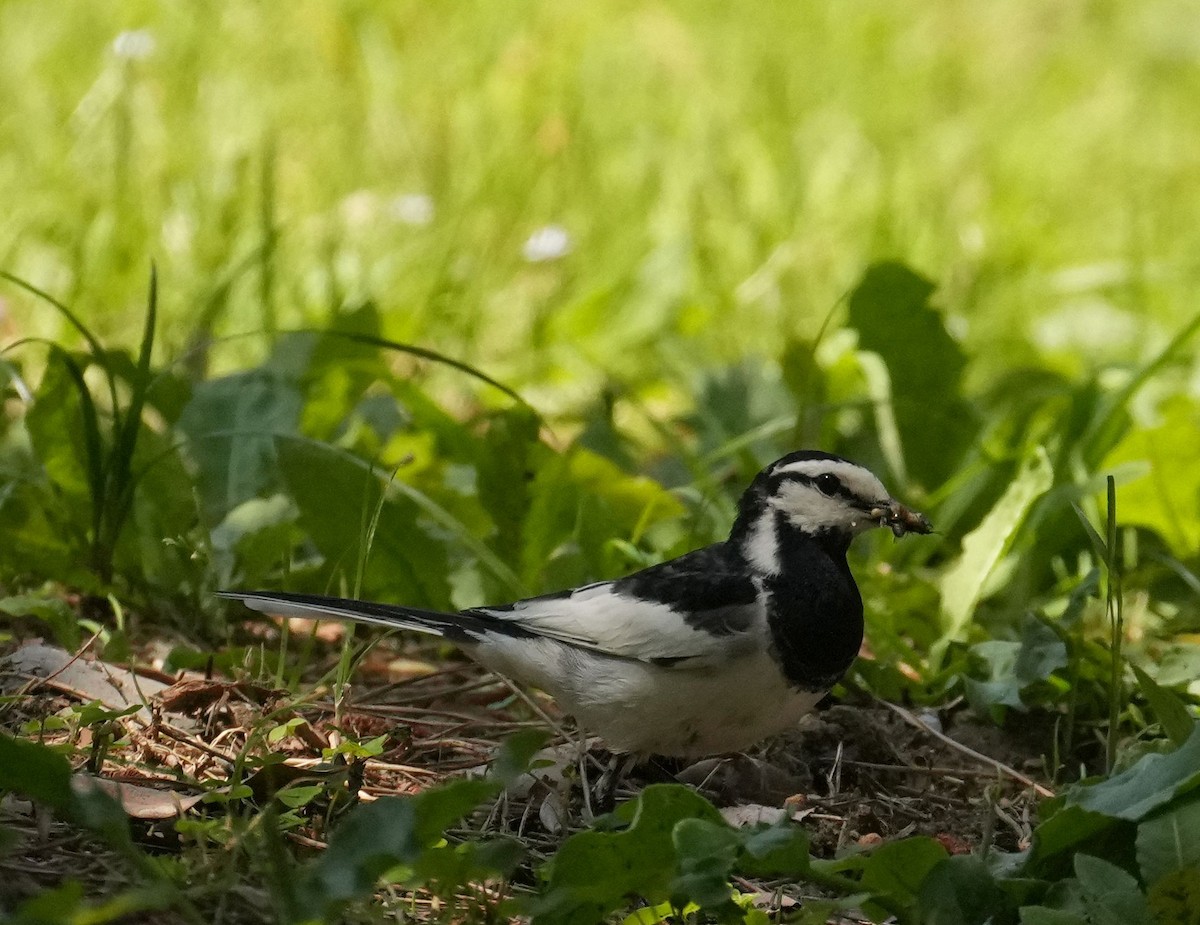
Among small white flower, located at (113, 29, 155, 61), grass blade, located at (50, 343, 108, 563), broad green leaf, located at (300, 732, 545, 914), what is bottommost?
broad green leaf, located at (300, 732, 545, 914)

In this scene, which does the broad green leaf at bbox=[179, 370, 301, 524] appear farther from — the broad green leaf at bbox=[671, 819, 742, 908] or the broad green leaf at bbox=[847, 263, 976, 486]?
the broad green leaf at bbox=[671, 819, 742, 908]

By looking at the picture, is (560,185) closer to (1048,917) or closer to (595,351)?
(595,351)

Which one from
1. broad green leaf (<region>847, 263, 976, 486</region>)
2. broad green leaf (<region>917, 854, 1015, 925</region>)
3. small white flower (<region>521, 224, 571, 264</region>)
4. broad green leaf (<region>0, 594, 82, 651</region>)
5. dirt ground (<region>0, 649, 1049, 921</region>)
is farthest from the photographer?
small white flower (<region>521, 224, 571, 264</region>)

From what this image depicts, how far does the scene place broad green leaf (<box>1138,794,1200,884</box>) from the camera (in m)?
2.15

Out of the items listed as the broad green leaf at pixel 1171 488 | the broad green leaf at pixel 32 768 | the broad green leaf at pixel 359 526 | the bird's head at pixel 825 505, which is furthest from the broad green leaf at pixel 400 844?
the broad green leaf at pixel 1171 488

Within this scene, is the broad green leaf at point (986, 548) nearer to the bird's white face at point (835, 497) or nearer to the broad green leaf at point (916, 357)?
the bird's white face at point (835, 497)

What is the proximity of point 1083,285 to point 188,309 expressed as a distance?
3135mm

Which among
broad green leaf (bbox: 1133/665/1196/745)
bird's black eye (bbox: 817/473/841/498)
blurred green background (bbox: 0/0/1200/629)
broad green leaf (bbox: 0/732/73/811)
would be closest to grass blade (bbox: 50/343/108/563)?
blurred green background (bbox: 0/0/1200/629)

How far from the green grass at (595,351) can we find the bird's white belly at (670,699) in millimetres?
424

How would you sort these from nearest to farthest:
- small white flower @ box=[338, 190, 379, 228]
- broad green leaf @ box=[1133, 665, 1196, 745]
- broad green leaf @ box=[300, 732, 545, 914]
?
1. broad green leaf @ box=[300, 732, 545, 914]
2. broad green leaf @ box=[1133, 665, 1196, 745]
3. small white flower @ box=[338, 190, 379, 228]

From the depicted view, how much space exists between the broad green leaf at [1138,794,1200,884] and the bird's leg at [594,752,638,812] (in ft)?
3.21

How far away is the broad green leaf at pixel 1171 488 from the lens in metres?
4.05

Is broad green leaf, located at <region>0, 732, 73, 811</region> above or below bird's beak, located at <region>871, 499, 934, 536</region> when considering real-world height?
above

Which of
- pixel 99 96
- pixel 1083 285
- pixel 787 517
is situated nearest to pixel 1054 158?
pixel 1083 285
